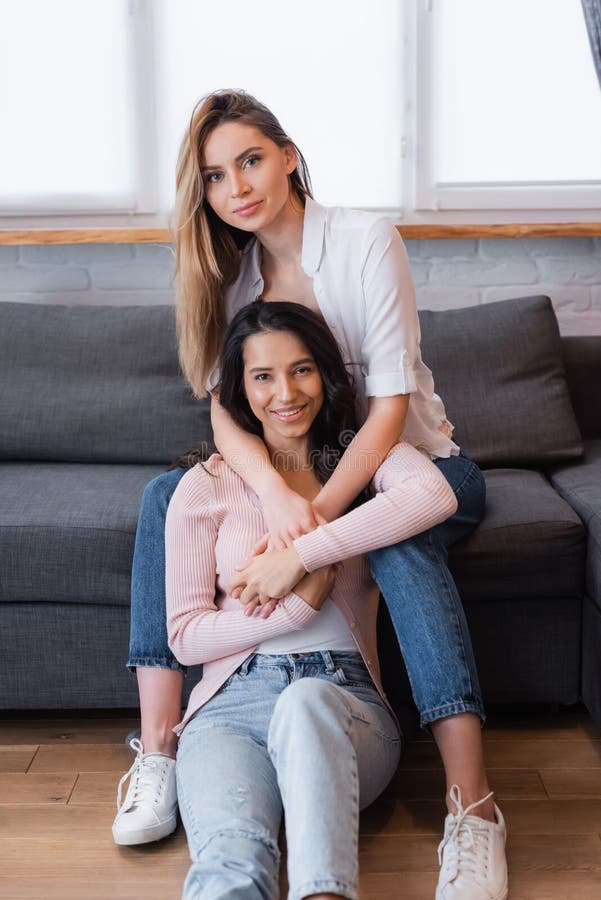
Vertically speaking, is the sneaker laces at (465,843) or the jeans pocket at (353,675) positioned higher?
the jeans pocket at (353,675)

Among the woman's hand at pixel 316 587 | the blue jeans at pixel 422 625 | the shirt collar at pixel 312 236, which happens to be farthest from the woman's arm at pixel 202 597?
the shirt collar at pixel 312 236

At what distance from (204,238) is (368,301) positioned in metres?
0.31

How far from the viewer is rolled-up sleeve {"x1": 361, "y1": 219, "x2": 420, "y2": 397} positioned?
1700mm

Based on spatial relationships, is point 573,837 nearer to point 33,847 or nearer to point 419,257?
point 33,847

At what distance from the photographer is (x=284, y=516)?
1.59 meters

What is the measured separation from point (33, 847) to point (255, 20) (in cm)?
196

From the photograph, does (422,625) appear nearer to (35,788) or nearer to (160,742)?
(160,742)

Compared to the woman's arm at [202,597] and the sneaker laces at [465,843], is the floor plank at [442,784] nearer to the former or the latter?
the sneaker laces at [465,843]

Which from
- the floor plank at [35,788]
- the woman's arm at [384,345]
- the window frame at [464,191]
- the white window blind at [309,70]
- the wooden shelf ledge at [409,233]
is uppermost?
the white window blind at [309,70]

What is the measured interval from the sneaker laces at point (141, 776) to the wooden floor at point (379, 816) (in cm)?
6

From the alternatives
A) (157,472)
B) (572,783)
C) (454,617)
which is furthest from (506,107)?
(572,783)

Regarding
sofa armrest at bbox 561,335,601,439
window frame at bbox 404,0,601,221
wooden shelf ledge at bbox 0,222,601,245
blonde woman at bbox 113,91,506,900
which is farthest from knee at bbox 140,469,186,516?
window frame at bbox 404,0,601,221

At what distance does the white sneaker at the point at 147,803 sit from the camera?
154cm

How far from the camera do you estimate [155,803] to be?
157cm
